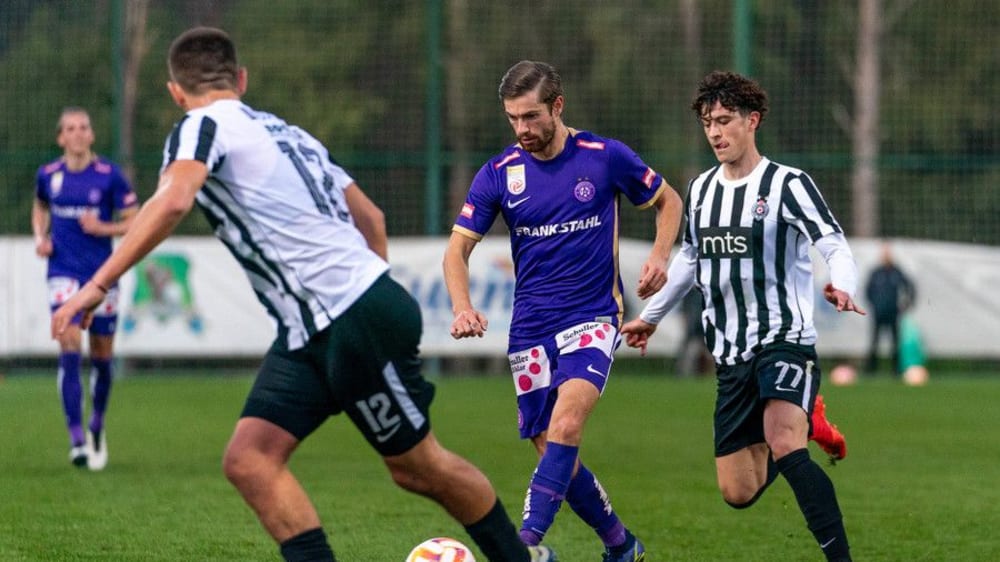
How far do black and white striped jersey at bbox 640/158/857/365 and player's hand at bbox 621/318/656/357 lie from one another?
37 cm

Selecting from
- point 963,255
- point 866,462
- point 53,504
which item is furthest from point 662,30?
point 53,504

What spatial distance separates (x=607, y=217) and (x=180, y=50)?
2.21 meters

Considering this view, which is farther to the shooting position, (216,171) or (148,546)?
(148,546)

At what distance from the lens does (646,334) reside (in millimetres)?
7301

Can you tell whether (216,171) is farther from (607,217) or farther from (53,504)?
(53,504)

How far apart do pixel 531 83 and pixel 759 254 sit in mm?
1165

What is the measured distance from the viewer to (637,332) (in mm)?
7242

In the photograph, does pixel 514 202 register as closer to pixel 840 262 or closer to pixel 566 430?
pixel 566 430

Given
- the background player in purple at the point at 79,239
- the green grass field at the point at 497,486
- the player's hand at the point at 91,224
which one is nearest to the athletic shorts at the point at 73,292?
the background player in purple at the point at 79,239

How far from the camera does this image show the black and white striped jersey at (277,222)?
5348 millimetres

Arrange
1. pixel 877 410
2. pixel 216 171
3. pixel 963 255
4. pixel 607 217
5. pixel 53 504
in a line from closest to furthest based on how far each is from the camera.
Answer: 1. pixel 216 171
2. pixel 607 217
3. pixel 53 504
4. pixel 877 410
5. pixel 963 255

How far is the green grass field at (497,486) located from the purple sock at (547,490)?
0.88 meters

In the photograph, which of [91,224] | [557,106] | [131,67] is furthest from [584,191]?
[131,67]

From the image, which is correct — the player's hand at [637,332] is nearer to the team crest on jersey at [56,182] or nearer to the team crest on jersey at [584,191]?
the team crest on jersey at [584,191]
